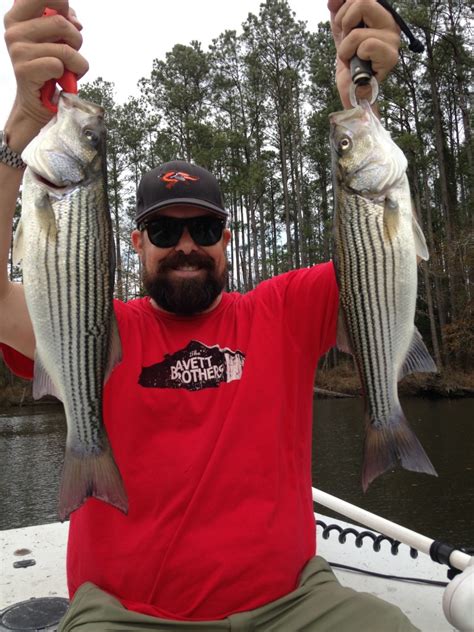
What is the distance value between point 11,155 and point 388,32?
5.32 ft

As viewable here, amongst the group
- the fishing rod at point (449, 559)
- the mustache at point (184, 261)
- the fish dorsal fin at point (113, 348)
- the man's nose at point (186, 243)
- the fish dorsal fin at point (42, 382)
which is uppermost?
the man's nose at point (186, 243)

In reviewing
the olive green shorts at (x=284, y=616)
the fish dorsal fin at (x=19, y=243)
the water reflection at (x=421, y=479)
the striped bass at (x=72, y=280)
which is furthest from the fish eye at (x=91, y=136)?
the water reflection at (x=421, y=479)

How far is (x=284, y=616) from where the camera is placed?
239cm

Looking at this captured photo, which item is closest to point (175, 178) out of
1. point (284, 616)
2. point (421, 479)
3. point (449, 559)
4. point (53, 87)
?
point (53, 87)

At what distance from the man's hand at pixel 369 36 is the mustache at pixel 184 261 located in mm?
1050

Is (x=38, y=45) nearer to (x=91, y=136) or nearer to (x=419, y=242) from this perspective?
(x=91, y=136)

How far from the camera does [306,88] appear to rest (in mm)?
31328

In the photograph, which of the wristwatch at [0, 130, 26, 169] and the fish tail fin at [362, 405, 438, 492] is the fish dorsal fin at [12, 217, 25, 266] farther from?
the fish tail fin at [362, 405, 438, 492]

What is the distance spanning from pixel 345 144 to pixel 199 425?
134cm

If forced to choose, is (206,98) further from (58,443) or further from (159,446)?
(159,446)

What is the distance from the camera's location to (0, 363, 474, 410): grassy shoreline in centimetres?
2350

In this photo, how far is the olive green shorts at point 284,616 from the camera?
2264 mm

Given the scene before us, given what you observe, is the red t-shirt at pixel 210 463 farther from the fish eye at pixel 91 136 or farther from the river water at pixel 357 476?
the river water at pixel 357 476

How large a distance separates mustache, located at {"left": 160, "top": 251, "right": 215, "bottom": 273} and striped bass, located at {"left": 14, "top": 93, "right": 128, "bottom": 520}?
722mm
